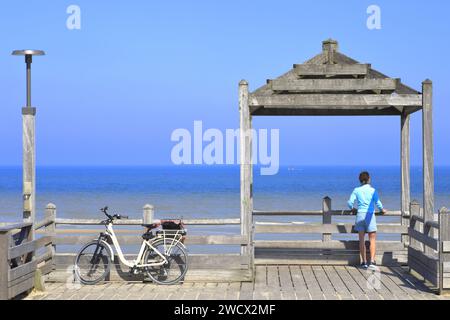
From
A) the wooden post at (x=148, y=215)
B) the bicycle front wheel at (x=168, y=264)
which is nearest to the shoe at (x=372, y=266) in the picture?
the bicycle front wheel at (x=168, y=264)

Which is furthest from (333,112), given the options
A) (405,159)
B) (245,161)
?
(245,161)

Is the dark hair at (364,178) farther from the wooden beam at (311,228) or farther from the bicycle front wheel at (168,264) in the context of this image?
the bicycle front wheel at (168,264)

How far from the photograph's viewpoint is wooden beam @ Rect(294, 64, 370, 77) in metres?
12.2

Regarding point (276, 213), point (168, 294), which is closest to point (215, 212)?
point (276, 213)

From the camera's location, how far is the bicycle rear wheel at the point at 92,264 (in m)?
11.3

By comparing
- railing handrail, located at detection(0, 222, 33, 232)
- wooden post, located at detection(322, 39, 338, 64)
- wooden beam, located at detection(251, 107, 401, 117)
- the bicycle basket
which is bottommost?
the bicycle basket

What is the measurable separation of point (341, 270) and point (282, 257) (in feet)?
3.68

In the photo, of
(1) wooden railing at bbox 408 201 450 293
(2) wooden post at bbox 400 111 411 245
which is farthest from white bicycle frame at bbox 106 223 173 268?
(2) wooden post at bbox 400 111 411 245

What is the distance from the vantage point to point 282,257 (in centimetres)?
1331

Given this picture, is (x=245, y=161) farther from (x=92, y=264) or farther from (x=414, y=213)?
(x=414, y=213)

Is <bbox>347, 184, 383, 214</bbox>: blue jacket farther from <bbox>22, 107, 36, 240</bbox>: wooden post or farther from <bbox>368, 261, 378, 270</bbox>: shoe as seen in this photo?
<bbox>22, 107, 36, 240</bbox>: wooden post

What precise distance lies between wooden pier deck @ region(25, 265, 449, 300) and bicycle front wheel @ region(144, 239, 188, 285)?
165 millimetres
